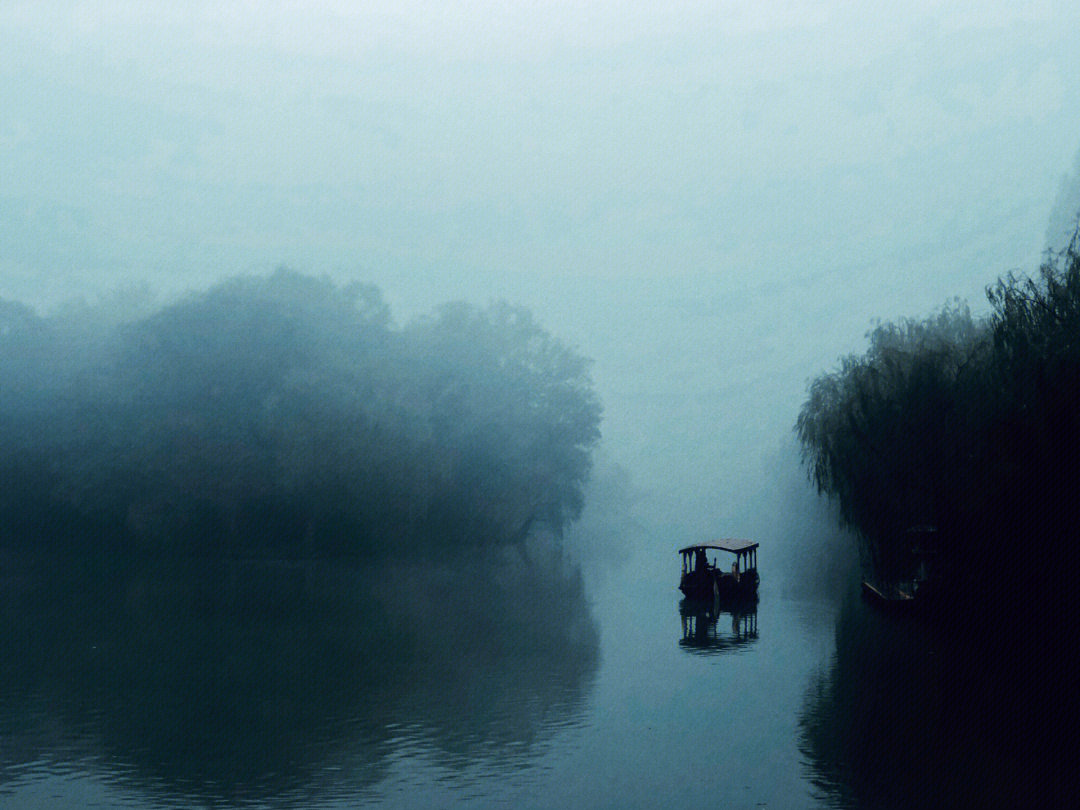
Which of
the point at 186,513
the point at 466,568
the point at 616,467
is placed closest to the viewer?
the point at 466,568

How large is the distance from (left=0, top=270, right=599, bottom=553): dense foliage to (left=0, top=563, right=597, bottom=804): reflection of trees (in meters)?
18.3

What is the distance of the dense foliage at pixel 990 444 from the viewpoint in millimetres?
20984

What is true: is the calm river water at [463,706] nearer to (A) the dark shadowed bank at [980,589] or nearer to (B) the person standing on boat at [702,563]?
(A) the dark shadowed bank at [980,589]

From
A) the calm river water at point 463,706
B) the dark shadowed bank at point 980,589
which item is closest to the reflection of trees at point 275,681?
the calm river water at point 463,706

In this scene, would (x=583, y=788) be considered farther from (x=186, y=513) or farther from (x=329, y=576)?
(x=186, y=513)

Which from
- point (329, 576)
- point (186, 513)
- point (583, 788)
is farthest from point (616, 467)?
point (583, 788)

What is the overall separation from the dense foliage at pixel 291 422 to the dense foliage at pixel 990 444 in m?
32.7

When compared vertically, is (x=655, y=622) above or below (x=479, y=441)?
below

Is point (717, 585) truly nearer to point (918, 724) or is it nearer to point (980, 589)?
point (980, 589)

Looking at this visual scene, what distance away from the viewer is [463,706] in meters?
22.0

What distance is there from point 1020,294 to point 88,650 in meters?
20.3

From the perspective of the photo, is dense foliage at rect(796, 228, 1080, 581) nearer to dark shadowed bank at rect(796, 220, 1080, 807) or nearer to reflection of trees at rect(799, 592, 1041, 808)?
dark shadowed bank at rect(796, 220, 1080, 807)

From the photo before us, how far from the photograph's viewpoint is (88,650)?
29.2 meters

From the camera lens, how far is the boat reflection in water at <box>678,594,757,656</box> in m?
31.6
